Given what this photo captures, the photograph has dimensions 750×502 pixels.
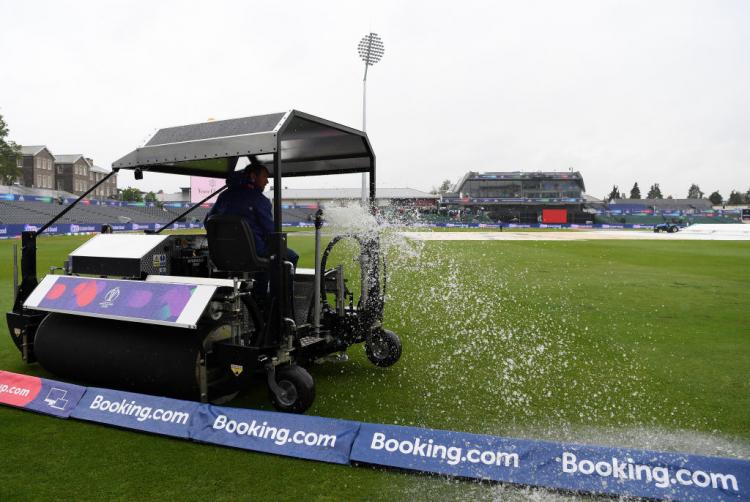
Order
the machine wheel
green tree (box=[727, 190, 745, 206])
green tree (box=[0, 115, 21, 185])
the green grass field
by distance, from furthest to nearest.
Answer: green tree (box=[727, 190, 745, 206])
green tree (box=[0, 115, 21, 185])
the machine wheel
the green grass field

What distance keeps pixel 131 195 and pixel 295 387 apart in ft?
351

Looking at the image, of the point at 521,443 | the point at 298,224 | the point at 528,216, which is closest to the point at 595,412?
the point at 521,443

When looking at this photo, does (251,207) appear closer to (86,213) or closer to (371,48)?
(371,48)

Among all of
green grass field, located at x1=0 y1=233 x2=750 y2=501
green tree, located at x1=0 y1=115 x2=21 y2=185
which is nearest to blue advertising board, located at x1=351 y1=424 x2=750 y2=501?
green grass field, located at x1=0 y1=233 x2=750 y2=501

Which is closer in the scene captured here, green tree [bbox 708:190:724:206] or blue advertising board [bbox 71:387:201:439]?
blue advertising board [bbox 71:387:201:439]

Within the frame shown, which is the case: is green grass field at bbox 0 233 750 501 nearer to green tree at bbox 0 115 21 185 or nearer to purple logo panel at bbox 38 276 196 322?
purple logo panel at bbox 38 276 196 322

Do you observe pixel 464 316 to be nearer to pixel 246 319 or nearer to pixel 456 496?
pixel 246 319

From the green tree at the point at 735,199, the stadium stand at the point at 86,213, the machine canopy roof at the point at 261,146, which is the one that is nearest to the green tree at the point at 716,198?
the green tree at the point at 735,199

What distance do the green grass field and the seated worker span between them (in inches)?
43.0

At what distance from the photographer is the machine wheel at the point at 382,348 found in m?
5.67

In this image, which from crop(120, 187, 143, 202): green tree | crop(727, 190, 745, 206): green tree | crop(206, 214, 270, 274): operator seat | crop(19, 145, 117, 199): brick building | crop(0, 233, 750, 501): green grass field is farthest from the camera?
crop(727, 190, 745, 206): green tree

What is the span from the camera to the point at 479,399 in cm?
482

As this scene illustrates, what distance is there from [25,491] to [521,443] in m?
2.95

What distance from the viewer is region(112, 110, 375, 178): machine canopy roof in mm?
4238
